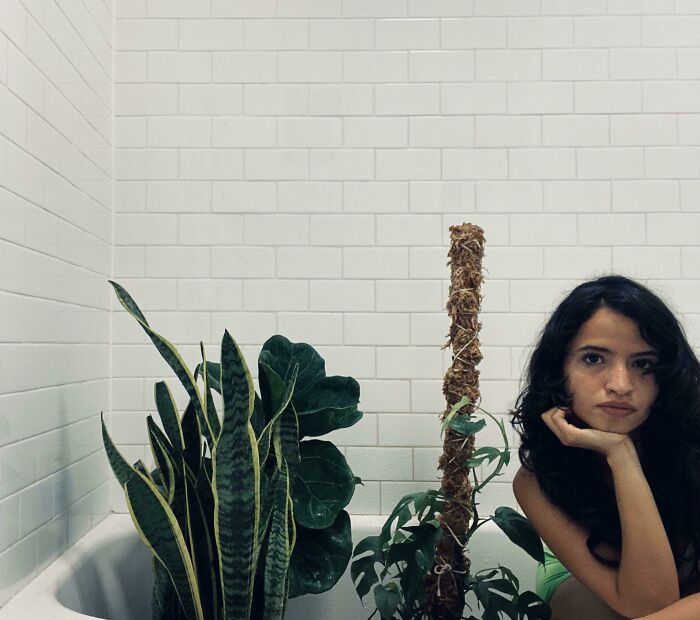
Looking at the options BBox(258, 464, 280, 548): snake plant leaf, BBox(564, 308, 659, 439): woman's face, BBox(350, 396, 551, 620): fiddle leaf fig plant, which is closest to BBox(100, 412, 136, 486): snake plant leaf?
BBox(258, 464, 280, 548): snake plant leaf

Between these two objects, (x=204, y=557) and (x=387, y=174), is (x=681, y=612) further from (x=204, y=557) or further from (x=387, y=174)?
(x=387, y=174)

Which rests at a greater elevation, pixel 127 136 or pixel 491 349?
pixel 127 136

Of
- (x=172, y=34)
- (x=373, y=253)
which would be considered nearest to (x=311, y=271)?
(x=373, y=253)

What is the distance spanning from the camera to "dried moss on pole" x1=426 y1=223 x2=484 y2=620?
1663 mm

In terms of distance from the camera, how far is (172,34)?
2.25 meters

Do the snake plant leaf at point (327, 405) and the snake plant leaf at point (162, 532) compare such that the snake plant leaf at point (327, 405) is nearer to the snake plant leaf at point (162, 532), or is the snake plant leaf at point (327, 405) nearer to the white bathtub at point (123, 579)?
the snake plant leaf at point (162, 532)

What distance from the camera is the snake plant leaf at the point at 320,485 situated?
5.17ft

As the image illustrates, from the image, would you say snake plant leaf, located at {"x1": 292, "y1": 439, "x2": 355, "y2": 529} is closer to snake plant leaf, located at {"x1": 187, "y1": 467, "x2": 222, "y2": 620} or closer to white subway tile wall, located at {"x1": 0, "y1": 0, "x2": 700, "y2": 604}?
snake plant leaf, located at {"x1": 187, "y1": 467, "x2": 222, "y2": 620}

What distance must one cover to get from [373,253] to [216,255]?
0.51m

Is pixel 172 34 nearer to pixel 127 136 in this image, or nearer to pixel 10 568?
pixel 127 136

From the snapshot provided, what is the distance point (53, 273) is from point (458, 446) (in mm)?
1084

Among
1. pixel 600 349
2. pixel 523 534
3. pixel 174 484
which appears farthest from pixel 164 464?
pixel 600 349

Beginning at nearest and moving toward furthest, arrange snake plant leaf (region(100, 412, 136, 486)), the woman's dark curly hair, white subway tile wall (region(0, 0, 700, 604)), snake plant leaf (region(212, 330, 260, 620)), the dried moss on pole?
1. snake plant leaf (region(212, 330, 260, 620))
2. snake plant leaf (region(100, 412, 136, 486))
3. the woman's dark curly hair
4. the dried moss on pole
5. white subway tile wall (region(0, 0, 700, 604))

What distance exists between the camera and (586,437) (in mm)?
1498
